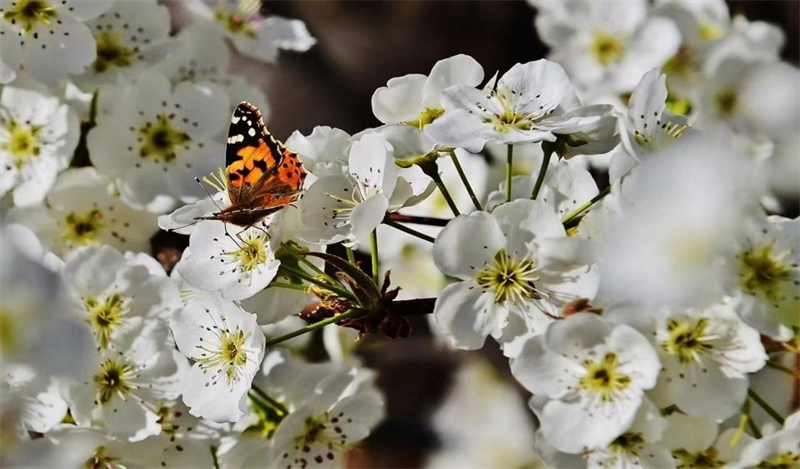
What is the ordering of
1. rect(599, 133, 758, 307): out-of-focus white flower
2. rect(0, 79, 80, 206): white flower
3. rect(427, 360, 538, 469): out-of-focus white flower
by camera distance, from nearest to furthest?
1. rect(599, 133, 758, 307): out-of-focus white flower
2. rect(0, 79, 80, 206): white flower
3. rect(427, 360, 538, 469): out-of-focus white flower

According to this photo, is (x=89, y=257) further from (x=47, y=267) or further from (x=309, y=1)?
(x=309, y=1)

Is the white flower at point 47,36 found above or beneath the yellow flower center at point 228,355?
above

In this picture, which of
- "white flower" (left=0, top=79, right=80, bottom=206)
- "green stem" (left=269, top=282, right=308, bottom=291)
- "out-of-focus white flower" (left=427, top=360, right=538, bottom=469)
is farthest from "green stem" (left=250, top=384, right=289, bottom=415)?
"out-of-focus white flower" (left=427, top=360, right=538, bottom=469)

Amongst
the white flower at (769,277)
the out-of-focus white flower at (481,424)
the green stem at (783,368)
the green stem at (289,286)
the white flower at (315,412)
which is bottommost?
the out-of-focus white flower at (481,424)

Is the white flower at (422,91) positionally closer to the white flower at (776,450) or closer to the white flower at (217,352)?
the white flower at (217,352)

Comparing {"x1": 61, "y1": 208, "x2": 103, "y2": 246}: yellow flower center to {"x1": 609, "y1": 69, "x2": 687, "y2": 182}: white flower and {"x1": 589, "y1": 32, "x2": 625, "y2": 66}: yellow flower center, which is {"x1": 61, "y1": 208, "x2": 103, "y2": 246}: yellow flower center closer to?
{"x1": 609, "y1": 69, "x2": 687, "y2": 182}: white flower

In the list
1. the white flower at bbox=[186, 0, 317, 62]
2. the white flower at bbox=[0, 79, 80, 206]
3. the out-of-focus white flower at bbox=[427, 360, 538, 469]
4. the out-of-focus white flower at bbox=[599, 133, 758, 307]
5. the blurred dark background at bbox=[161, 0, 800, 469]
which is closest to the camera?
the out-of-focus white flower at bbox=[599, 133, 758, 307]

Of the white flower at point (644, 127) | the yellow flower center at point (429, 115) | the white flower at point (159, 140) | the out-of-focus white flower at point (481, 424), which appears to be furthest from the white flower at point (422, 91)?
the out-of-focus white flower at point (481, 424)

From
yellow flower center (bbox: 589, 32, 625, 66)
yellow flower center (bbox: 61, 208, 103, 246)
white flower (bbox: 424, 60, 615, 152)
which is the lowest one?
yellow flower center (bbox: 589, 32, 625, 66)
